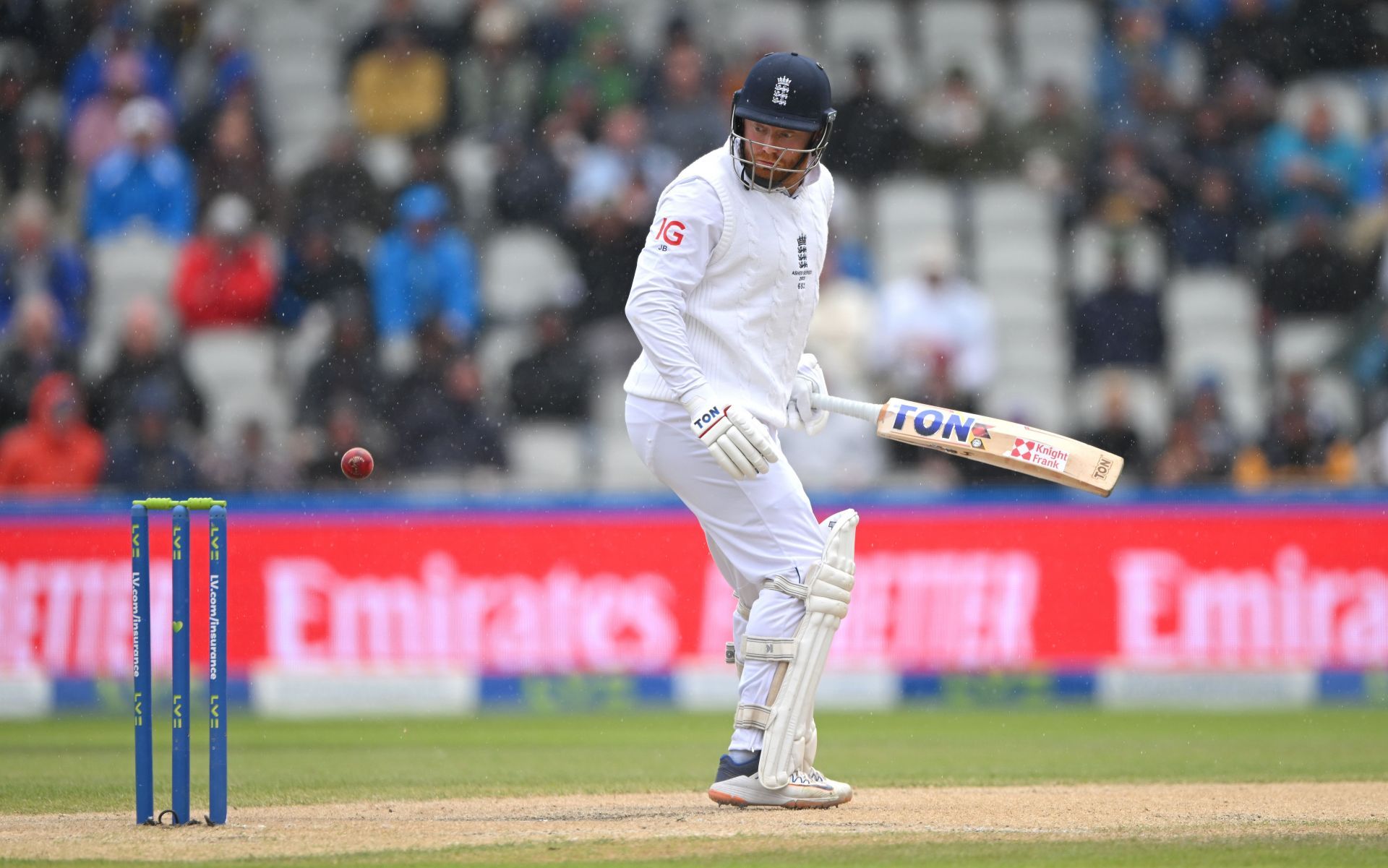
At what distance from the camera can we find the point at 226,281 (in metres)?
14.1

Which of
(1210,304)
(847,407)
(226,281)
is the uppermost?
(226,281)

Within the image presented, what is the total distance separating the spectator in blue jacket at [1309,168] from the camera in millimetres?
14648

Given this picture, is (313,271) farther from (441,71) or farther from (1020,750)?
(1020,750)

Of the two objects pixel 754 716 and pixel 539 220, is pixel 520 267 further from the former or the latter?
pixel 754 716

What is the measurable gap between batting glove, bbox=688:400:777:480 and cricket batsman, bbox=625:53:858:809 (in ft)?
0.41

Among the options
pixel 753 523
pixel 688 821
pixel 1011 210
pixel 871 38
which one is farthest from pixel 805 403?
pixel 871 38

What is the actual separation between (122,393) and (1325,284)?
29.3ft

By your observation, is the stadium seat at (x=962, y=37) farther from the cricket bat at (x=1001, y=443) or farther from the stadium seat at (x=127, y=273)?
the cricket bat at (x=1001, y=443)

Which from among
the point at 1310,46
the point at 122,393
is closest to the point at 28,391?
the point at 122,393

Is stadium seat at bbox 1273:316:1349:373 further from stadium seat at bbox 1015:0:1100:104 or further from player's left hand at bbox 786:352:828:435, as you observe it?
player's left hand at bbox 786:352:828:435

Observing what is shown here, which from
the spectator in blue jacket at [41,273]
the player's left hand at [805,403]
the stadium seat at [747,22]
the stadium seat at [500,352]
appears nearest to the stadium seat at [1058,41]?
the stadium seat at [747,22]

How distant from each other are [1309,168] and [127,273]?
9.30 meters

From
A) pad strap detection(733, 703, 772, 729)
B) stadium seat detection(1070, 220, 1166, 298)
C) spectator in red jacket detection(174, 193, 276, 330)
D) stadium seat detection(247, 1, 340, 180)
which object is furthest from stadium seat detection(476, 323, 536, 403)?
pad strap detection(733, 703, 772, 729)

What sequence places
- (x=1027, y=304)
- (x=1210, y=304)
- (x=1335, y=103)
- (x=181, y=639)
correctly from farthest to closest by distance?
(x=1335, y=103), (x=1027, y=304), (x=1210, y=304), (x=181, y=639)
